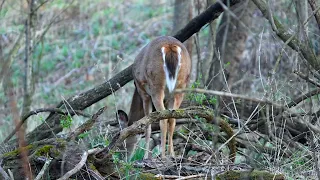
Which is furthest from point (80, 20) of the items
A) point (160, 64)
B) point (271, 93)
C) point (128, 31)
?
point (271, 93)

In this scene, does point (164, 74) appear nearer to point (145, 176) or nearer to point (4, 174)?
point (145, 176)

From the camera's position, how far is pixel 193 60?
14.7m

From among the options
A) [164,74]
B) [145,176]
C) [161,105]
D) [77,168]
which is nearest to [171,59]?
[164,74]

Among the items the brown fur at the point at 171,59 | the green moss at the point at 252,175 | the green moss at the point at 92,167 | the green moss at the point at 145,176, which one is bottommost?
the green moss at the point at 252,175

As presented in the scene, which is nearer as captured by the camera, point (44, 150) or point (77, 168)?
point (77, 168)

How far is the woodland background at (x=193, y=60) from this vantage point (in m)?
6.11

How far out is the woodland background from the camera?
20.0 ft

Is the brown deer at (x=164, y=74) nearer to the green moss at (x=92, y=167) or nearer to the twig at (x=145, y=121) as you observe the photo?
the twig at (x=145, y=121)

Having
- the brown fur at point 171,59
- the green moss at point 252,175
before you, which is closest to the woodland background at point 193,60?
the green moss at point 252,175

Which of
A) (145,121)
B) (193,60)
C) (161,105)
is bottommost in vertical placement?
(193,60)

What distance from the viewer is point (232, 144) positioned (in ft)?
19.8

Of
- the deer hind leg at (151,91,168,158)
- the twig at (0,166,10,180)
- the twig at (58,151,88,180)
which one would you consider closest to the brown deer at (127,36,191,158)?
the deer hind leg at (151,91,168,158)

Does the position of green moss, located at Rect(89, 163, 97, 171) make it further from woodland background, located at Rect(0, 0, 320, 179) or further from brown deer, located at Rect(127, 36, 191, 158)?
brown deer, located at Rect(127, 36, 191, 158)

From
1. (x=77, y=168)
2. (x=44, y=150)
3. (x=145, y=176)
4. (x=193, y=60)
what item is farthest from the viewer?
(x=193, y=60)
